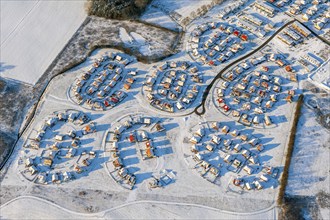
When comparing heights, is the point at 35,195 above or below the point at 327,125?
below

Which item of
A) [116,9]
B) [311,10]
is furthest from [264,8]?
[116,9]

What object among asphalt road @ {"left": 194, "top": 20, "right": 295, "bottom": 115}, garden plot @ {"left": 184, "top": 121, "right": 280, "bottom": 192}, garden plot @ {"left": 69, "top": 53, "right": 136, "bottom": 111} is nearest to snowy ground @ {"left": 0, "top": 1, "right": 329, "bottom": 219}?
garden plot @ {"left": 184, "top": 121, "right": 280, "bottom": 192}

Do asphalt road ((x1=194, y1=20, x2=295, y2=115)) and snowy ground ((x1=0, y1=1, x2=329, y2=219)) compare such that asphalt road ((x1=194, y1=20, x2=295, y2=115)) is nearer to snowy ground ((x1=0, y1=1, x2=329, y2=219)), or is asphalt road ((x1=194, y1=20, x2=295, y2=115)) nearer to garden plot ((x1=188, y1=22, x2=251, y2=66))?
snowy ground ((x1=0, y1=1, x2=329, y2=219))

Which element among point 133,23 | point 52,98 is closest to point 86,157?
point 52,98

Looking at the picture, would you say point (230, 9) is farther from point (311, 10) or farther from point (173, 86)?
point (173, 86)

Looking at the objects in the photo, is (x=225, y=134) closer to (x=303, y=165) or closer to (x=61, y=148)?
(x=303, y=165)

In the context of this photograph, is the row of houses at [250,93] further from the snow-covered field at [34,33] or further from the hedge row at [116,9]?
the snow-covered field at [34,33]

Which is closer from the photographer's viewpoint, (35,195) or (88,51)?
(35,195)

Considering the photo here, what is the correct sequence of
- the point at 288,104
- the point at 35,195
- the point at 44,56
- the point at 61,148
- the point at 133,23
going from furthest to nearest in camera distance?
the point at 133,23, the point at 44,56, the point at 288,104, the point at 61,148, the point at 35,195
